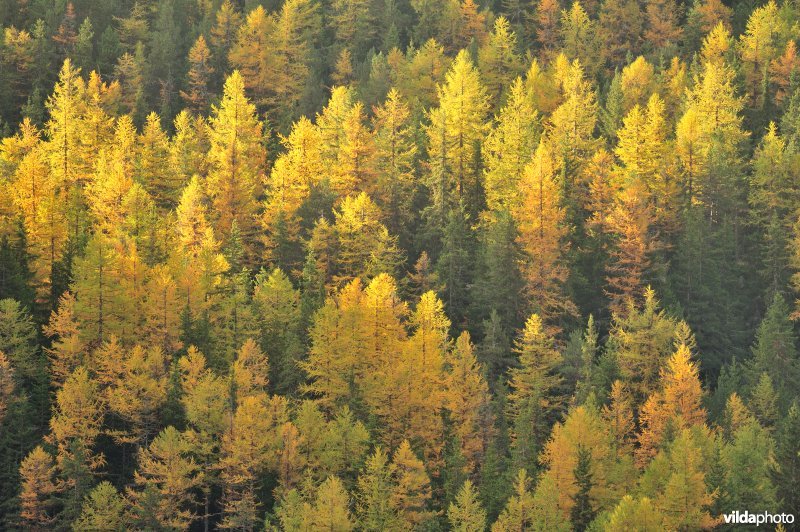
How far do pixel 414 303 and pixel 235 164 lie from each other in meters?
18.6

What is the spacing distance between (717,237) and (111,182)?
4147 cm

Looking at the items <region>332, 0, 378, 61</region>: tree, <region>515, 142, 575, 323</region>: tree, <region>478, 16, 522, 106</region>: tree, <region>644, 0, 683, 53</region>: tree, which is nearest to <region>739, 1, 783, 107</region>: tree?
<region>644, 0, 683, 53</region>: tree

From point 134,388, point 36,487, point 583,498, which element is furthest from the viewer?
point 134,388

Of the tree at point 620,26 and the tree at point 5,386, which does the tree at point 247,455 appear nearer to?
the tree at point 5,386

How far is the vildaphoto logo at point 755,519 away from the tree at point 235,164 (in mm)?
38359

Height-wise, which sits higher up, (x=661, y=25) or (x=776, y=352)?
(x=661, y=25)

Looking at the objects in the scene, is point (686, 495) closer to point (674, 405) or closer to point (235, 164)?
point (674, 405)

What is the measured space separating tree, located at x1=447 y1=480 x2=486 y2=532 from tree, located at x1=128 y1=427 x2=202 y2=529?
13827 mm

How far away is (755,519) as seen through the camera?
223ft

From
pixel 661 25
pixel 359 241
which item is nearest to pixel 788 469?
pixel 359 241

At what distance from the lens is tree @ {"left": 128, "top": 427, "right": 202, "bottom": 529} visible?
6969 centimetres

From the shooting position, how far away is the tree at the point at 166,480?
69.7 m

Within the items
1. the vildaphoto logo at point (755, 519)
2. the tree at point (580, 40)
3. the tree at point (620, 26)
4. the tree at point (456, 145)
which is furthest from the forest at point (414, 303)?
the tree at point (620, 26)

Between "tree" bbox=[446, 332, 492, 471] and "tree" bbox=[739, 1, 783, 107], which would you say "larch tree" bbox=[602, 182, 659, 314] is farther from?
"tree" bbox=[739, 1, 783, 107]
